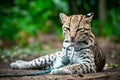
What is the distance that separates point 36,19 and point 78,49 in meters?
10.5

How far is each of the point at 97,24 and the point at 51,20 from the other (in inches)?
87.4

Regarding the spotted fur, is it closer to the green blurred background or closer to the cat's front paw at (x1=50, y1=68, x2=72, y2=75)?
the cat's front paw at (x1=50, y1=68, x2=72, y2=75)

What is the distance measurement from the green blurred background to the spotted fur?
8.88 m

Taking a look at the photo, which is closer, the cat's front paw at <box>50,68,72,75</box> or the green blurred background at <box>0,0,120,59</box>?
the cat's front paw at <box>50,68,72,75</box>

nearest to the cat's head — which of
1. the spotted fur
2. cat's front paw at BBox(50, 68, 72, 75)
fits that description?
the spotted fur

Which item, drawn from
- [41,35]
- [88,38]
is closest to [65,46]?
[88,38]

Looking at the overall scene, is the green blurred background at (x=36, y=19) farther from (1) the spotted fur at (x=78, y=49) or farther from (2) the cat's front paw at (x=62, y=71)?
(2) the cat's front paw at (x=62, y=71)

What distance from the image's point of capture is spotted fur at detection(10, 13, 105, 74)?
8.55 meters

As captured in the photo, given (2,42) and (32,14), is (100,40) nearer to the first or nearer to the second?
(32,14)

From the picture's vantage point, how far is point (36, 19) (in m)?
19.3

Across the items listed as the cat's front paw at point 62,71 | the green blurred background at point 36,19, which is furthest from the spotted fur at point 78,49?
the green blurred background at point 36,19

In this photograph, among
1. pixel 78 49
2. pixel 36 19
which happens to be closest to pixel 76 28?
pixel 78 49

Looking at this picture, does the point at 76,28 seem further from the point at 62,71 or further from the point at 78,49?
the point at 62,71

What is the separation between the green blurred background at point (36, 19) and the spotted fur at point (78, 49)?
888 centimetres
